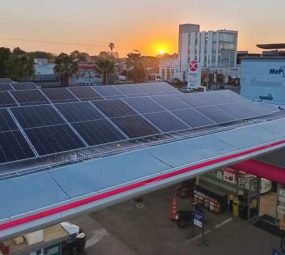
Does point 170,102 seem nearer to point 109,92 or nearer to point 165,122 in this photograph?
point 165,122

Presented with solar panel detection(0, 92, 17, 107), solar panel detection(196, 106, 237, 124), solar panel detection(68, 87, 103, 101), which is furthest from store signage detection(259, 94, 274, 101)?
solar panel detection(0, 92, 17, 107)

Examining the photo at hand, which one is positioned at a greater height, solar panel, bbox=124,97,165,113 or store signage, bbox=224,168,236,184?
solar panel, bbox=124,97,165,113

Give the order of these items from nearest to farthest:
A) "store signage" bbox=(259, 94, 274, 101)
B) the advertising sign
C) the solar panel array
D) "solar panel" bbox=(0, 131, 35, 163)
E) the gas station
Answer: the gas station < "solar panel" bbox=(0, 131, 35, 163) < the solar panel array < "store signage" bbox=(259, 94, 274, 101) < the advertising sign

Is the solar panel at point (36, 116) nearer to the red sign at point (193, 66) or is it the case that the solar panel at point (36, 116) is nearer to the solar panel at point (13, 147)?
the solar panel at point (13, 147)

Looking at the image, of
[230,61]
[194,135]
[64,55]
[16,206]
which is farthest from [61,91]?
[230,61]

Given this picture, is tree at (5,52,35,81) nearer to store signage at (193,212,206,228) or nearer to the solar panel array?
the solar panel array

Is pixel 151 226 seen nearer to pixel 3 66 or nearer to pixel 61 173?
pixel 61 173
